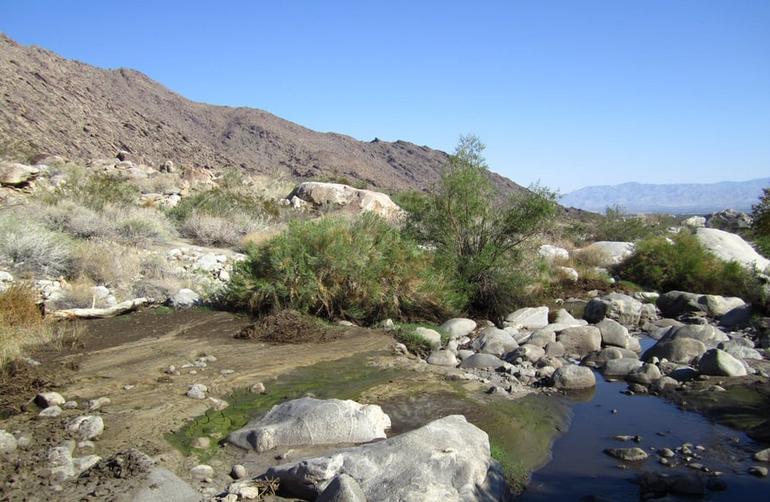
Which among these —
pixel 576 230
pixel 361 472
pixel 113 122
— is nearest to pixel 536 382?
pixel 361 472

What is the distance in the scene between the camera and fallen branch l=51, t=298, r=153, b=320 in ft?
32.4

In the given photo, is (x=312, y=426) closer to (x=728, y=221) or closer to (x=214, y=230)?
(x=214, y=230)

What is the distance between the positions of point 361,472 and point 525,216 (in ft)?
30.1

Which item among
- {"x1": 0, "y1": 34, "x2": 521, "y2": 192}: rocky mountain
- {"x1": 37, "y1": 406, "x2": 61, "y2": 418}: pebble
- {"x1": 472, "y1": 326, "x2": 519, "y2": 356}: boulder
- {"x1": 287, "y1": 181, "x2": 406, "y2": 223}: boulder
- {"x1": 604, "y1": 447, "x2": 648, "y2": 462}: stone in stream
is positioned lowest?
{"x1": 604, "y1": 447, "x2": 648, "y2": 462}: stone in stream

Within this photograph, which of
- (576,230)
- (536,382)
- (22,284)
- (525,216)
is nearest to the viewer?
(536,382)

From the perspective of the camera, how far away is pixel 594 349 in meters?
10.9

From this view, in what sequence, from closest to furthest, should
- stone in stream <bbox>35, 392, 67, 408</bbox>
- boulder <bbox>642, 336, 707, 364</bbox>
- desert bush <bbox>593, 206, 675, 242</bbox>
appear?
1. stone in stream <bbox>35, 392, 67, 408</bbox>
2. boulder <bbox>642, 336, 707, 364</bbox>
3. desert bush <bbox>593, 206, 675, 242</bbox>

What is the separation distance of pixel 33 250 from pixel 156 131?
42.3m

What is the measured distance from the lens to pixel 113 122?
46969 millimetres

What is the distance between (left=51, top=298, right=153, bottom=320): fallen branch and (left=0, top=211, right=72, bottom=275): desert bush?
7.06 ft

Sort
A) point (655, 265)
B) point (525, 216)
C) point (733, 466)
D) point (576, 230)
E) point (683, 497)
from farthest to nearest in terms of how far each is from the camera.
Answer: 1. point (576, 230)
2. point (655, 265)
3. point (525, 216)
4. point (733, 466)
5. point (683, 497)

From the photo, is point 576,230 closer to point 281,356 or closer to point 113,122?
point 281,356

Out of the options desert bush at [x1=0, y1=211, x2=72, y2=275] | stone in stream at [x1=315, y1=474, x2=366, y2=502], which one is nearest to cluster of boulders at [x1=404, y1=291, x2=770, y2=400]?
stone in stream at [x1=315, y1=474, x2=366, y2=502]

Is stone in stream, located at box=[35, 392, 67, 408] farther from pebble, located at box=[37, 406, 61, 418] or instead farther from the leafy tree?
the leafy tree
